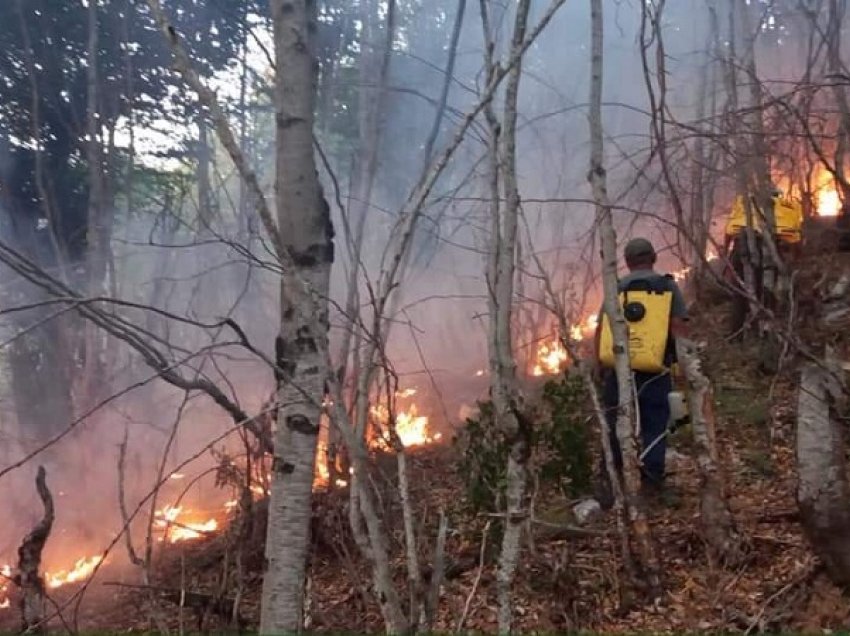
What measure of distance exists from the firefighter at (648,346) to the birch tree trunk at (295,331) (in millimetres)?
2342

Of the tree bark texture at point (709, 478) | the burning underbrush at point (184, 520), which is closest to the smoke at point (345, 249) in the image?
the burning underbrush at point (184, 520)

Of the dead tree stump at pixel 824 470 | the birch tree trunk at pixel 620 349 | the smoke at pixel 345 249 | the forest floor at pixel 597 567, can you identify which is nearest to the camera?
the dead tree stump at pixel 824 470

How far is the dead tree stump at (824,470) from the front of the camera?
3547mm

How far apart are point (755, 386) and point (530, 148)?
6917 mm

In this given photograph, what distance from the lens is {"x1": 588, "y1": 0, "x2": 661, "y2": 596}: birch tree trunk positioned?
4.09m

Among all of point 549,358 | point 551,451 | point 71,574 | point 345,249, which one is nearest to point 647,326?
point 551,451

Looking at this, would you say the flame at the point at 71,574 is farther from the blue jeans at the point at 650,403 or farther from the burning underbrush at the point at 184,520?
the blue jeans at the point at 650,403

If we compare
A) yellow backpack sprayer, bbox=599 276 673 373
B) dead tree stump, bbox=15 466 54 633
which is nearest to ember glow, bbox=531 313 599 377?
yellow backpack sprayer, bbox=599 276 673 373

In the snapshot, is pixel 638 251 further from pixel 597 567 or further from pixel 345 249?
pixel 345 249

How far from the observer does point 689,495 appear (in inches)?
207

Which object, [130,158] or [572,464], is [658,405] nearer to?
[572,464]

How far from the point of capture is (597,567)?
452cm

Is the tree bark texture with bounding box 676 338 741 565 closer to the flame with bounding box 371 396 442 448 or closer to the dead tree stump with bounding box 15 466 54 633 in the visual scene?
the dead tree stump with bounding box 15 466 54 633

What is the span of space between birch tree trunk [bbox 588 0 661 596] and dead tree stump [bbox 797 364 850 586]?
779mm
